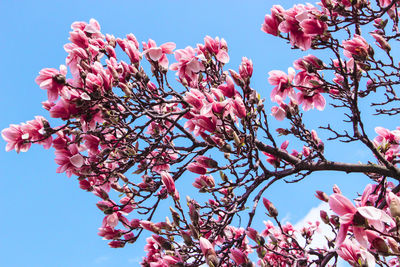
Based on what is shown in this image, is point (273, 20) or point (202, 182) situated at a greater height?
point (273, 20)

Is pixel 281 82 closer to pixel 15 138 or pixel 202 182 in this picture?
pixel 202 182

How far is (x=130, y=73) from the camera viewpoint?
3.43 m

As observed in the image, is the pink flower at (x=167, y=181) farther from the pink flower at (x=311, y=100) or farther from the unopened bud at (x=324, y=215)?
the pink flower at (x=311, y=100)

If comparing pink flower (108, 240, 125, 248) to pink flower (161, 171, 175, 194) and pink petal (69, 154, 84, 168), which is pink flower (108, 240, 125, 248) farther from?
pink flower (161, 171, 175, 194)

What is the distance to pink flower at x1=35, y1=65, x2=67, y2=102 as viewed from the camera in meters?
2.80

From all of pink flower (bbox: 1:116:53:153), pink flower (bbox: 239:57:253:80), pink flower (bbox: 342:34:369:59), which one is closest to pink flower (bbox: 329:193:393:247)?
pink flower (bbox: 239:57:253:80)

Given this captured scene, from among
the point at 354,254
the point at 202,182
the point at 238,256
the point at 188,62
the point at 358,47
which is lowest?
the point at 354,254

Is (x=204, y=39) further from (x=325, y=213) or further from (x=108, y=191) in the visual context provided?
(x=325, y=213)

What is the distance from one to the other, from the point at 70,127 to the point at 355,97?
282 cm

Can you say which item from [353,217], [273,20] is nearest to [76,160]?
[273,20]

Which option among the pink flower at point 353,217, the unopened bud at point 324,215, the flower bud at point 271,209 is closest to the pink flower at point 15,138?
the flower bud at point 271,209

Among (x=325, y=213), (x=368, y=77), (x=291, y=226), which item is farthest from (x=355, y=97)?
(x=291, y=226)

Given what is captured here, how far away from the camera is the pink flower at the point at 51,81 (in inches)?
110

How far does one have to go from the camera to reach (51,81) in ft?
9.27
